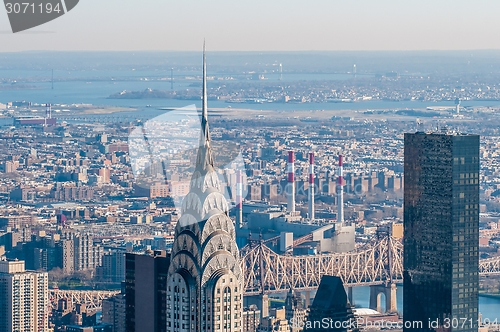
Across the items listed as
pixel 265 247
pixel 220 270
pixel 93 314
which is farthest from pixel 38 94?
pixel 220 270

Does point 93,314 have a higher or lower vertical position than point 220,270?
lower

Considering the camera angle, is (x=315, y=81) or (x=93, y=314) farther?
(x=315, y=81)

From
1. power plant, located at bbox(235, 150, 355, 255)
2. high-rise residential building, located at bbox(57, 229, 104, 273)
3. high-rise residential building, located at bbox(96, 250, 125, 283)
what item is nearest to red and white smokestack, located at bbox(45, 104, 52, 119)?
power plant, located at bbox(235, 150, 355, 255)

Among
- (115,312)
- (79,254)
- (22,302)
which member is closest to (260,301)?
(22,302)

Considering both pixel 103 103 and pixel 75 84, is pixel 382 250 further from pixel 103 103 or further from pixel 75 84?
pixel 75 84

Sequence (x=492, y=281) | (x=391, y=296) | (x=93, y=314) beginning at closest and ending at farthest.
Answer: (x=93, y=314) → (x=391, y=296) → (x=492, y=281)

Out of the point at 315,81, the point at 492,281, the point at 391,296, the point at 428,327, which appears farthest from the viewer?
the point at 315,81

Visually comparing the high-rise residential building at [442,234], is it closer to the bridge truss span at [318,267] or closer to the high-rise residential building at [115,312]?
the high-rise residential building at [115,312]
